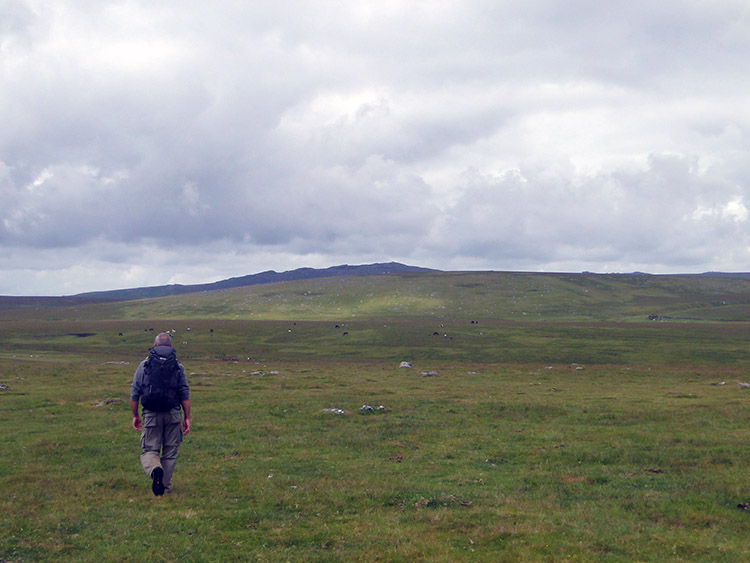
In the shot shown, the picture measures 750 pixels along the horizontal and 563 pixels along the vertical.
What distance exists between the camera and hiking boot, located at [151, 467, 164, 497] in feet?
48.5

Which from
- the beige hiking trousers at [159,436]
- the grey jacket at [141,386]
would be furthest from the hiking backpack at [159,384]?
the beige hiking trousers at [159,436]

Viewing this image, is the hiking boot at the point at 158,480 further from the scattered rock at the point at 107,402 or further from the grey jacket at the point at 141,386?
the scattered rock at the point at 107,402

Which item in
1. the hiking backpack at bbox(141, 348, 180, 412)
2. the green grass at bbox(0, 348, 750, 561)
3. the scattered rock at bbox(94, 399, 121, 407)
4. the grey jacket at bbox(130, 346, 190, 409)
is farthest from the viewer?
the scattered rock at bbox(94, 399, 121, 407)

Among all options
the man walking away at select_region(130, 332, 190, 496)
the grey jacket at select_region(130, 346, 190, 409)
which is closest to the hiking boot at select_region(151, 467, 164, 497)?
the man walking away at select_region(130, 332, 190, 496)

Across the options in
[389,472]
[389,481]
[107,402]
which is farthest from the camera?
[107,402]

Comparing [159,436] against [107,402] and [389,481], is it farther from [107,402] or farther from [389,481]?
[107,402]

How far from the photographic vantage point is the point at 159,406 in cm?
1477

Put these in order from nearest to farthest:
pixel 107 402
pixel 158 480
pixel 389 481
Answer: pixel 158 480 < pixel 389 481 < pixel 107 402

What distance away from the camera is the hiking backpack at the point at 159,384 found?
14711 mm

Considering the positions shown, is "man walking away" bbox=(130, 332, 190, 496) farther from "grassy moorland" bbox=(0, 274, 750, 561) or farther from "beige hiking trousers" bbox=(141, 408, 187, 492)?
"grassy moorland" bbox=(0, 274, 750, 561)

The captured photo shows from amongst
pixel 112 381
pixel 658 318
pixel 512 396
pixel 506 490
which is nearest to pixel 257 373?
pixel 112 381

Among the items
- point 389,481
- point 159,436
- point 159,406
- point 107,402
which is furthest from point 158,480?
point 107,402

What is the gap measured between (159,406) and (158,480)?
2.03 metres

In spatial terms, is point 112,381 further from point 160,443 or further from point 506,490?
point 506,490
